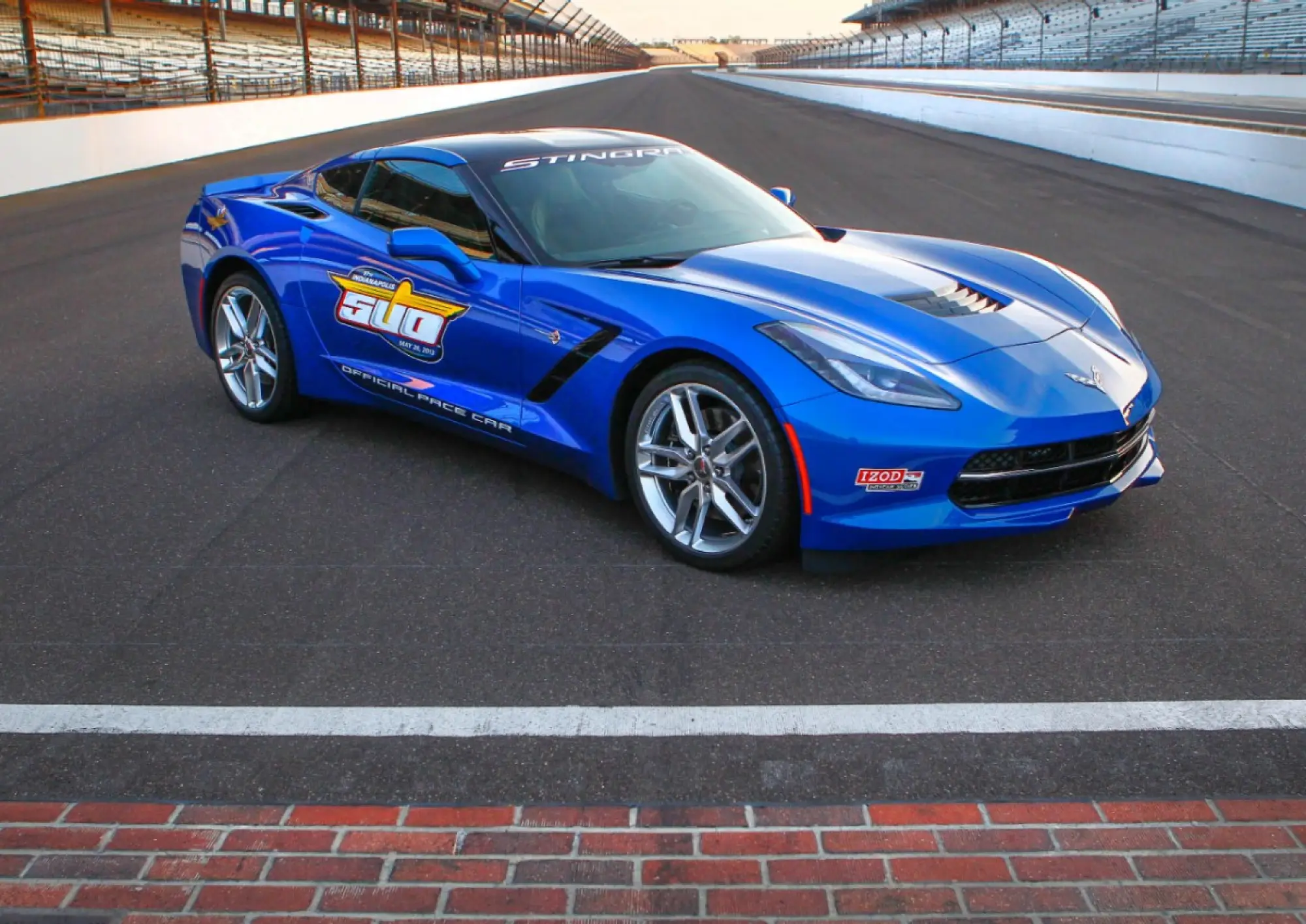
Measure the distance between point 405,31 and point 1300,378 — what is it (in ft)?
403

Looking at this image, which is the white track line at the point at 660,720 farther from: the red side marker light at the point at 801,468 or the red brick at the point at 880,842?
the red side marker light at the point at 801,468

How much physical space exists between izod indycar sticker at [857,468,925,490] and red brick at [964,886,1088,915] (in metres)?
1.48

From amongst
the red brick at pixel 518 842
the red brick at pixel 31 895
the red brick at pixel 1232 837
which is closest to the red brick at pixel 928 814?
the red brick at pixel 1232 837

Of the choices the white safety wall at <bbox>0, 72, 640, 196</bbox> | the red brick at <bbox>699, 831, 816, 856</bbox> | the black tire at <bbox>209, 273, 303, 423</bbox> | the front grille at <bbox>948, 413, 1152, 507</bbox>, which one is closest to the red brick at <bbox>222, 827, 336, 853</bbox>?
the red brick at <bbox>699, 831, 816, 856</bbox>

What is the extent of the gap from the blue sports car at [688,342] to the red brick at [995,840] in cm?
125

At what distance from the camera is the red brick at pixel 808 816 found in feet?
8.76

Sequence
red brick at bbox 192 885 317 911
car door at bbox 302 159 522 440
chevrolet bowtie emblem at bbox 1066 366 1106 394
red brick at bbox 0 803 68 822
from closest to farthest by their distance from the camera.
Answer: red brick at bbox 192 885 317 911 < red brick at bbox 0 803 68 822 < chevrolet bowtie emblem at bbox 1066 366 1106 394 < car door at bbox 302 159 522 440

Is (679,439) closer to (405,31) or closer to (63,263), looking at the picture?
(63,263)

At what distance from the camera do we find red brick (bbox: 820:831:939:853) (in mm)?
2566

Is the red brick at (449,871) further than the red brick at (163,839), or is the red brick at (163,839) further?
the red brick at (163,839)

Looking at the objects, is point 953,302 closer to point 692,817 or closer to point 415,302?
point 415,302

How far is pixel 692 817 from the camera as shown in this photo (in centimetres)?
271

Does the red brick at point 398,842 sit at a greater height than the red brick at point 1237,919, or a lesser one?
greater

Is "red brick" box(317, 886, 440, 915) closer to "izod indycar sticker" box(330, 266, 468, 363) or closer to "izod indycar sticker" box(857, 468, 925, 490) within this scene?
"izod indycar sticker" box(857, 468, 925, 490)
